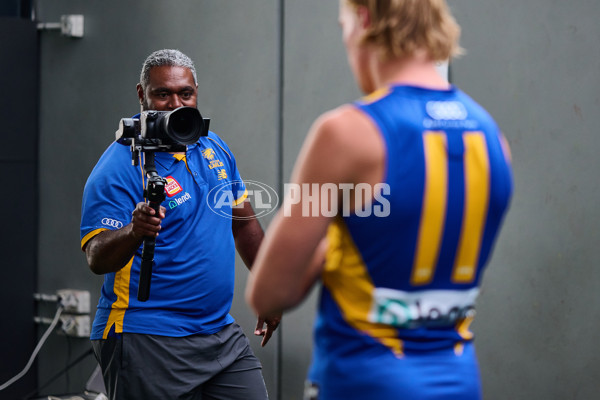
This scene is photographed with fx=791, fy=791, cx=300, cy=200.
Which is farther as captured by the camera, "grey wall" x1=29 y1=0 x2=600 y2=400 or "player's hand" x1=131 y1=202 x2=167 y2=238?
"grey wall" x1=29 y1=0 x2=600 y2=400

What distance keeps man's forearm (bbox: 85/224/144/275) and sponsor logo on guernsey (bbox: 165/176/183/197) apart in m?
0.21

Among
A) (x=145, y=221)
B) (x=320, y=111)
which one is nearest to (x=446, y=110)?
(x=145, y=221)

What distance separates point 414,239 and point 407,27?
0.33 m

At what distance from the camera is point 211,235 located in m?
2.57

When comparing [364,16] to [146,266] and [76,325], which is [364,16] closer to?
[146,266]

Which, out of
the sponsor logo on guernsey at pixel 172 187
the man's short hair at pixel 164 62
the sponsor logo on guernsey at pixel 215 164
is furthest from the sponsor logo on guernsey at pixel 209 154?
the man's short hair at pixel 164 62

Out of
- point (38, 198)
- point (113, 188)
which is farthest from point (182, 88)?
point (38, 198)

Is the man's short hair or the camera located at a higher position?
the man's short hair

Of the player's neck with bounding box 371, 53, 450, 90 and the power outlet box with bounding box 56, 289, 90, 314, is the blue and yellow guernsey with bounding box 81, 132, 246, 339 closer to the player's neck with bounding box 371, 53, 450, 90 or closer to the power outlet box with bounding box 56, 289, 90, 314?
the player's neck with bounding box 371, 53, 450, 90

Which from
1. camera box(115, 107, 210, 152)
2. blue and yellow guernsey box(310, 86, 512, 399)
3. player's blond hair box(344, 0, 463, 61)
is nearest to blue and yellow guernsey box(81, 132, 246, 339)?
camera box(115, 107, 210, 152)

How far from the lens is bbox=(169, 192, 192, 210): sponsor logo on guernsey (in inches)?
98.2

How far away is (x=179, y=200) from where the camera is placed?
251 centimetres

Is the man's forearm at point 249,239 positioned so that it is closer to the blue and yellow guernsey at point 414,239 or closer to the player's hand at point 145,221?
the player's hand at point 145,221

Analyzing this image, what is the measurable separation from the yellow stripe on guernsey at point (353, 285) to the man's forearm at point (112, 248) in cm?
118
